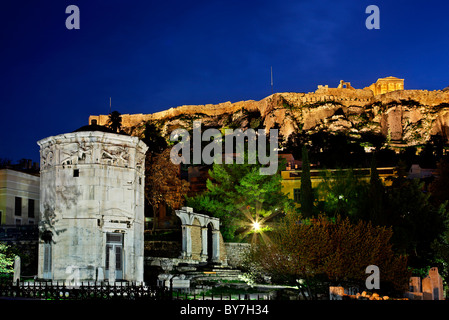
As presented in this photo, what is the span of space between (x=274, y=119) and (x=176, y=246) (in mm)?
76056

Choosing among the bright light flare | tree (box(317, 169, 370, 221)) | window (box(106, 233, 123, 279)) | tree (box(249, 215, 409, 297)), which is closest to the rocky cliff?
tree (box(317, 169, 370, 221))

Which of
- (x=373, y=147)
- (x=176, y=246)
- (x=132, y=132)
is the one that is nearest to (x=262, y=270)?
(x=176, y=246)

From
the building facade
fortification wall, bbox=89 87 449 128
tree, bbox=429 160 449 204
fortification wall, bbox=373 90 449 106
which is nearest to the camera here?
the building facade

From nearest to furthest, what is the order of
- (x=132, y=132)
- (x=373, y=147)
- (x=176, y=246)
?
(x=176, y=246) → (x=373, y=147) → (x=132, y=132)

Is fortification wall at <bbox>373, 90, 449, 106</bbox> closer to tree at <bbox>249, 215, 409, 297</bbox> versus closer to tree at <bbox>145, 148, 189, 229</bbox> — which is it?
tree at <bbox>145, 148, 189, 229</bbox>

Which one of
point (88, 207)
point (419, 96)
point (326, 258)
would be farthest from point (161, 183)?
point (419, 96)

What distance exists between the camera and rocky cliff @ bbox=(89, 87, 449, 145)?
10819 centimetres

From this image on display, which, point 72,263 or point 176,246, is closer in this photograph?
point 72,263

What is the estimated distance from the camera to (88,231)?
22359 millimetres

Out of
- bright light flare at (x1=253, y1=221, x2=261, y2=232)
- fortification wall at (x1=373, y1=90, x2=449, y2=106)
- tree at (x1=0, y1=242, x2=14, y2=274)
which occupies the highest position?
fortification wall at (x1=373, y1=90, x2=449, y2=106)

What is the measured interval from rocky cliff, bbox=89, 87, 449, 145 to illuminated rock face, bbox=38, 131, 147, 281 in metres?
83.7

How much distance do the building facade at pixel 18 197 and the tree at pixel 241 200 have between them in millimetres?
12716

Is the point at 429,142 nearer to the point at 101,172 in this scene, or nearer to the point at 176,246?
the point at 176,246

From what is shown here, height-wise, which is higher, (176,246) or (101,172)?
(101,172)
